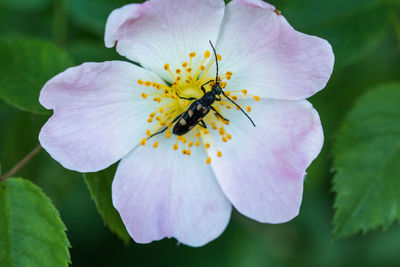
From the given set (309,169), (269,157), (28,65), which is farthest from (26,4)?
(309,169)

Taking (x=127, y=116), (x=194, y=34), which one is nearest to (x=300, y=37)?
(x=194, y=34)

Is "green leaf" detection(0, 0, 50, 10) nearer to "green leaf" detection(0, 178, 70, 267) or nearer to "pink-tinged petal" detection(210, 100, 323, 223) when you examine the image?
"green leaf" detection(0, 178, 70, 267)

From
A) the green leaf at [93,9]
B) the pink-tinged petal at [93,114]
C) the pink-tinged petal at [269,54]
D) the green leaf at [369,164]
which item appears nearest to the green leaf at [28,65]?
the green leaf at [93,9]

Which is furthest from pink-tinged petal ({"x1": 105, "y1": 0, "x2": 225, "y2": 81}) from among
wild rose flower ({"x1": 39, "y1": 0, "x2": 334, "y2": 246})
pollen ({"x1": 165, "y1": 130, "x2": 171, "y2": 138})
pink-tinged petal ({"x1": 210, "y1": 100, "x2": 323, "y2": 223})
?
pink-tinged petal ({"x1": 210, "y1": 100, "x2": 323, "y2": 223})

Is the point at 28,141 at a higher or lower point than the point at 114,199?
lower

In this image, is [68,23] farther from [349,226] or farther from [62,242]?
[349,226]

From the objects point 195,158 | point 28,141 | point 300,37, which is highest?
point 300,37
